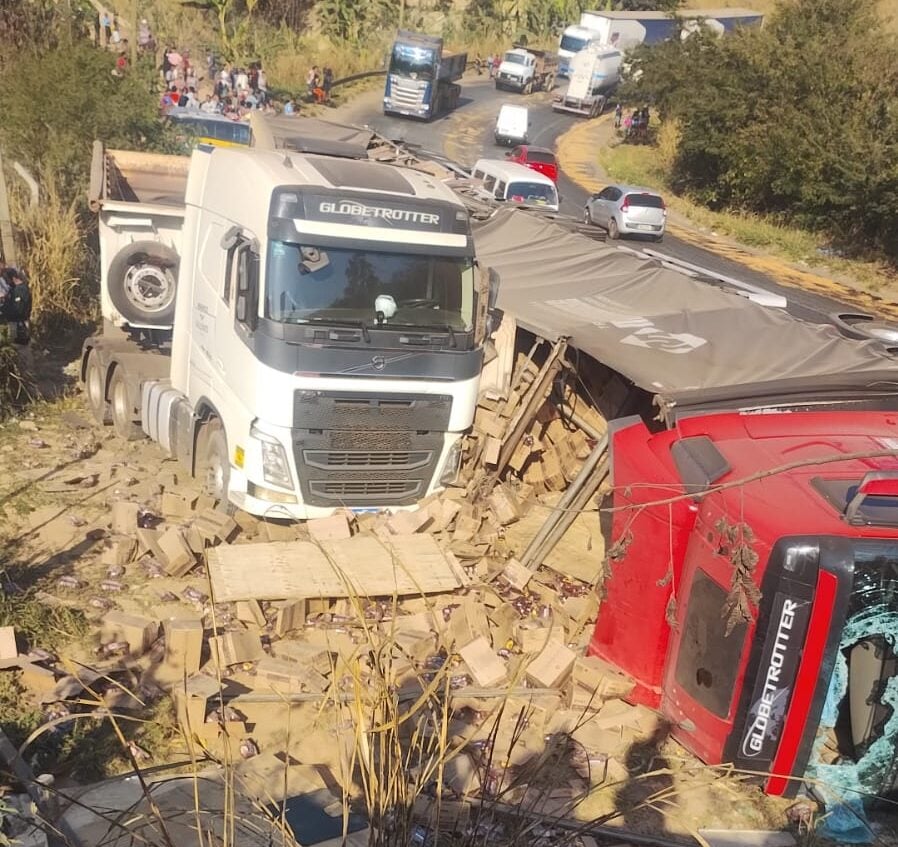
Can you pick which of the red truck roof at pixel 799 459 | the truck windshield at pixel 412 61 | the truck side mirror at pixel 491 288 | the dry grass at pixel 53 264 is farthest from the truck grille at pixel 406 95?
the red truck roof at pixel 799 459

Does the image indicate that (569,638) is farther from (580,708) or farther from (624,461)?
(624,461)

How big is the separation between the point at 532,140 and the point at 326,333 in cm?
3703

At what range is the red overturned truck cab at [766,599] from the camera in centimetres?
484

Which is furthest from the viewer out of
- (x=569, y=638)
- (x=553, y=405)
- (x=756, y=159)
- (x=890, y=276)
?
(x=756, y=159)

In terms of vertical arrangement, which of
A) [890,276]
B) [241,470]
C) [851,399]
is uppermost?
[851,399]

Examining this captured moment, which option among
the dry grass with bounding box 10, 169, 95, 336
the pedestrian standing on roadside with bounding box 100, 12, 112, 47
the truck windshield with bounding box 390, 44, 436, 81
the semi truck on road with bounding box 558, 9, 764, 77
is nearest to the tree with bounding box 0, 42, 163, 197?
the dry grass with bounding box 10, 169, 95, 336

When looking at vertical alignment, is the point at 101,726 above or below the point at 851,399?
below

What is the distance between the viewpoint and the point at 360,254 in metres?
7.33

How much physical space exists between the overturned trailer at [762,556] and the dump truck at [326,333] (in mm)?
1314

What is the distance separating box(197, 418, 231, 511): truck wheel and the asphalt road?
6.16 meters

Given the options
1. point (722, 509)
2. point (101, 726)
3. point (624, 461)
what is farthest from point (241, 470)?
point (722, 509)

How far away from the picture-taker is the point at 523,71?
5034 centimetres

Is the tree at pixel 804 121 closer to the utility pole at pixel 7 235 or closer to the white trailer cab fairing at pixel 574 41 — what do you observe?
the white trailer cab fairing at pixel 574 41

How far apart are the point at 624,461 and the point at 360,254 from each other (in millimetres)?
2685
